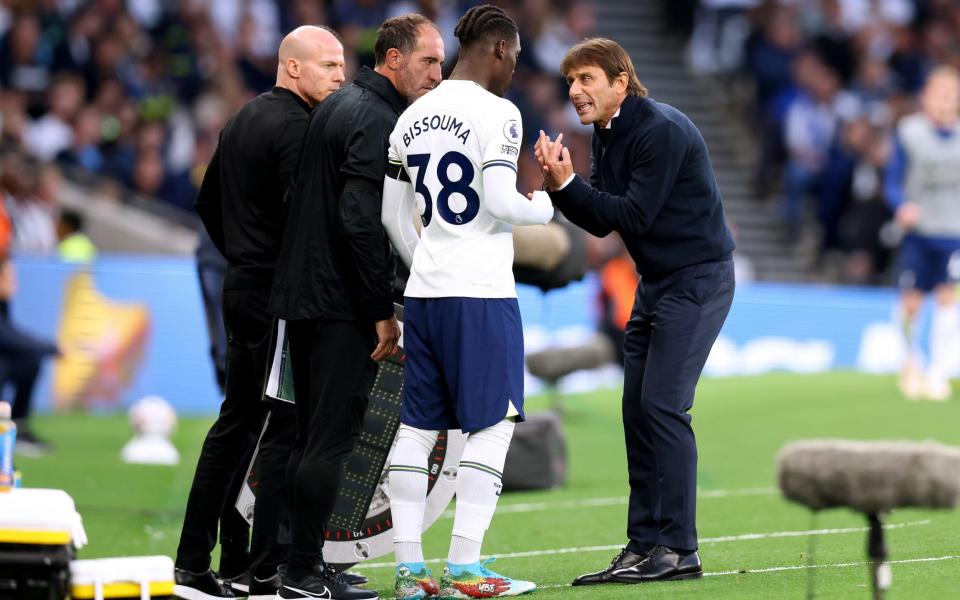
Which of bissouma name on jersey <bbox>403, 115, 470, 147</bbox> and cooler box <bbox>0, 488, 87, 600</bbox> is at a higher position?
bissouma name on jersey <bbox>403, 115, 470, 147</bbox>

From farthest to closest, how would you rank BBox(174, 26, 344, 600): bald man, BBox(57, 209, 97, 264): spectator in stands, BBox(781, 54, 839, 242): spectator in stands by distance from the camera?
1. BBox(781, 54, 839, 242): spectator in stands
2. BBox(57, 209, 97, 264): spectator in stands
3. BBox(174, 26, 344, 600): bald man

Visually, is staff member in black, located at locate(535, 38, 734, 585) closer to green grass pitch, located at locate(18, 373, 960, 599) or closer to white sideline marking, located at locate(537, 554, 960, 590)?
white sideline marking, located at locate(537, 554, 960, 590)

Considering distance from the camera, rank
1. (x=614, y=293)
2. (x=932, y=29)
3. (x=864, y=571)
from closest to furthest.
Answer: (x=864, y=571) < (x=614, y=293) < (x=932, y=29)

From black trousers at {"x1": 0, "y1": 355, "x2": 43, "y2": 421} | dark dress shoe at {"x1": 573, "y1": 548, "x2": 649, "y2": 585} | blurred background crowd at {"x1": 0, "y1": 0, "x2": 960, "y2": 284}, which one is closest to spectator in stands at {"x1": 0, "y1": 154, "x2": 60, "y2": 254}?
blurred background crowd at {"x1": 0, "y1": 0, "x2": 960, "y2": 284}

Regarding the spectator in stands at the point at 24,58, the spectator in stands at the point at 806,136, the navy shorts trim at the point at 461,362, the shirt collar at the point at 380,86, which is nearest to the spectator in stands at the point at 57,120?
the spectator in stands at the point at 24,58

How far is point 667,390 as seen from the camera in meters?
6.39

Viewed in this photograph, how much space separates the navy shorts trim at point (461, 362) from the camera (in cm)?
575

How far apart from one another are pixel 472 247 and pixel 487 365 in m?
0.44

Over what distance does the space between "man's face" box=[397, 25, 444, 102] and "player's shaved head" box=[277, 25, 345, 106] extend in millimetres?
482

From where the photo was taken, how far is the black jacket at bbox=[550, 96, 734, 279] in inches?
248

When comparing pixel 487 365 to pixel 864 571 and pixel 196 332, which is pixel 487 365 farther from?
pixel 196 332

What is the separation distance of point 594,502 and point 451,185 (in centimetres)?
437

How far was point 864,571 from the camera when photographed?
6.26m

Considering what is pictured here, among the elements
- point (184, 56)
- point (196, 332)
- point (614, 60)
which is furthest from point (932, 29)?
point (614, 60)
